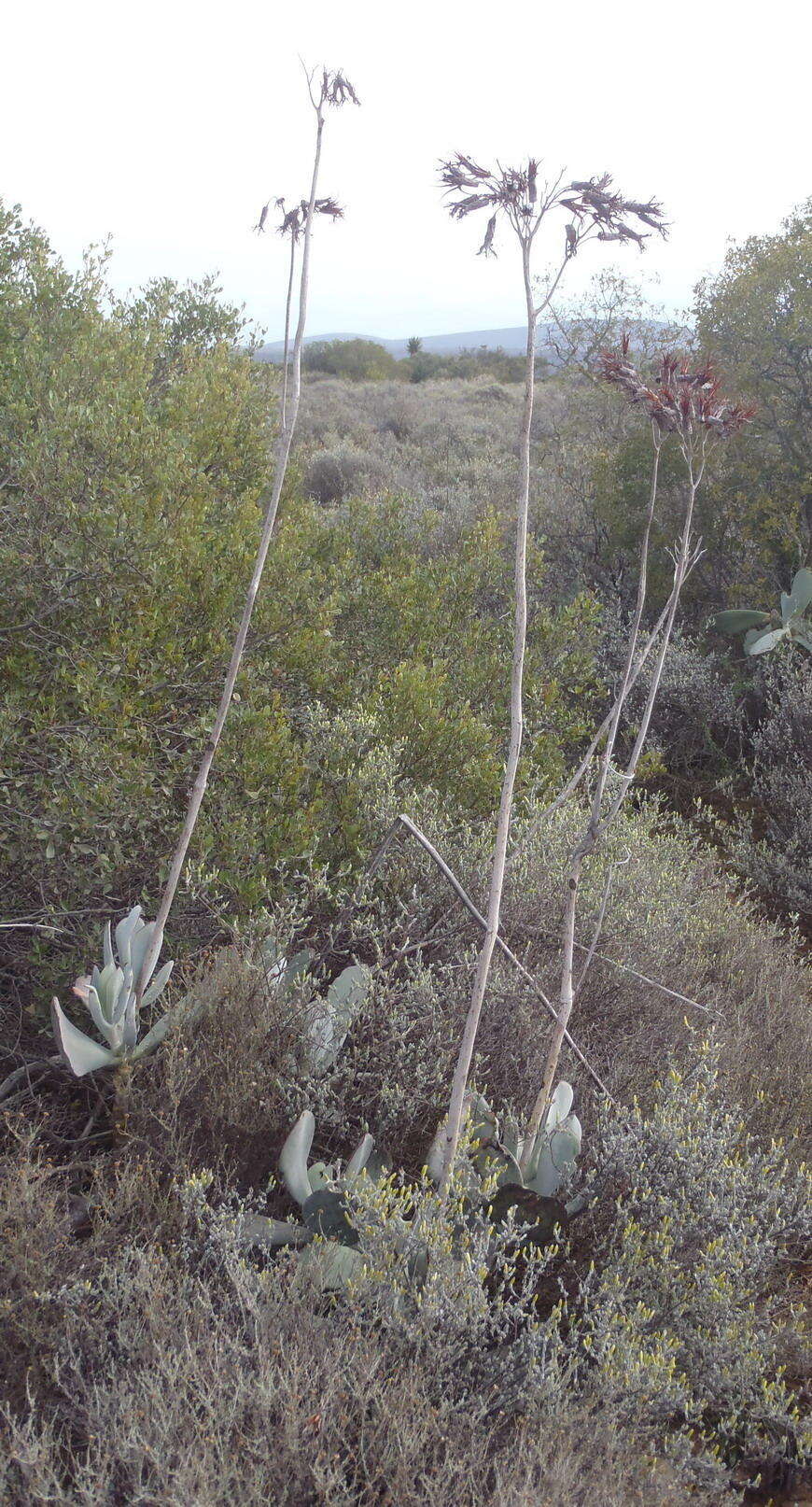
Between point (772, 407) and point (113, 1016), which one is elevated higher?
point (772, 407)

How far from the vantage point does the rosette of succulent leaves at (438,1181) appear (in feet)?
5.71

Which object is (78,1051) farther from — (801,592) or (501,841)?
(801,592)

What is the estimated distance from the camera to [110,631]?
3.01 metres

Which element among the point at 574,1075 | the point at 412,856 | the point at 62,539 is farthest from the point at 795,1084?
the point at 62,539

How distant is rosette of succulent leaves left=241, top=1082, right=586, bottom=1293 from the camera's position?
174cm

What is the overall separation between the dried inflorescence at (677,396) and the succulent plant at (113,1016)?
1676 millimetres

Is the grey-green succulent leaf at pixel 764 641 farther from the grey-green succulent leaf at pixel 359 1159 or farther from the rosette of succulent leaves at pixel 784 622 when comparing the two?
the grey-green succulent leaf at pixel 359 1159

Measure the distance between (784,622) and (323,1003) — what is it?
4.27m

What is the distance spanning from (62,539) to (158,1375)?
245 centimetres

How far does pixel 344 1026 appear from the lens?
2254mm

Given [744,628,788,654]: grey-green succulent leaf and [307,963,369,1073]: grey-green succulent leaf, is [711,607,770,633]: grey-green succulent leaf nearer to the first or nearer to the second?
[744,628,788,654]: grey-green succulent leaf

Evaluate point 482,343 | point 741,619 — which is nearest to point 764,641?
point 741,619

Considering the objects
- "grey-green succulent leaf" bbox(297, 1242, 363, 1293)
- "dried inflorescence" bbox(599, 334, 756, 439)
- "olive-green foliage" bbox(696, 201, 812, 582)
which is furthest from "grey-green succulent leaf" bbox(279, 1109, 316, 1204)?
"olive-green foliage" bbox(696, 201, 812, 582)

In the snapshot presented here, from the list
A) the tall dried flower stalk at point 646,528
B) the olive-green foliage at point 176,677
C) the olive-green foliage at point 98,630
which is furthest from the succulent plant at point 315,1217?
the olive-green foliage at point 98,630
